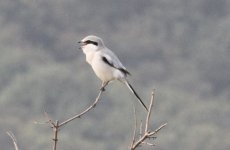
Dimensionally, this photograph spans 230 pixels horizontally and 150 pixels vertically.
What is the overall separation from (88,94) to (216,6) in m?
16.8

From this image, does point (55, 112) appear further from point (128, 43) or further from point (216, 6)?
point (216, 6)

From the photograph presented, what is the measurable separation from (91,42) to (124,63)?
51974mm

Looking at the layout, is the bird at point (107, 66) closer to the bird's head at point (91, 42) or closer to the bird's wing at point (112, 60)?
the bird's wing at point (112, 60)

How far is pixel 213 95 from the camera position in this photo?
55.4m

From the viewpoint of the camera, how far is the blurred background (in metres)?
46.4

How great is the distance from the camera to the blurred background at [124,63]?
4638cm

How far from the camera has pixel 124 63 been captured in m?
56.5

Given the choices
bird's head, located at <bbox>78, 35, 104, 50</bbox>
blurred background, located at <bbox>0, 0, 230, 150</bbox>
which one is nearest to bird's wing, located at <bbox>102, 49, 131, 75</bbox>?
bird's head, located at <bbox>78, 35, 104, 50</bbox>

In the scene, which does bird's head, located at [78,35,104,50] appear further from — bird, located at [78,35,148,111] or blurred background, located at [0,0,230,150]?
blurred background, located at [0,0,230,150]

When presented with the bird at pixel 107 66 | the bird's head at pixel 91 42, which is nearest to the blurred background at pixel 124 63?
the bird at pixel 107 66

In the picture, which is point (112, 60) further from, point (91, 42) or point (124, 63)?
point (124, 63)

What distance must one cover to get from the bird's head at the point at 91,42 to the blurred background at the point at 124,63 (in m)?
33.7

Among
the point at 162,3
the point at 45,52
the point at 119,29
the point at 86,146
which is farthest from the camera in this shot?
the point at 162,3

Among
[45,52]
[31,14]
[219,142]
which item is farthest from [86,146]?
[31,14]
